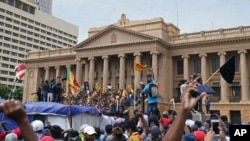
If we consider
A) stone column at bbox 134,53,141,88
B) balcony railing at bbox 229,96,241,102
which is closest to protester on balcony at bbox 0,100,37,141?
stone column at bbox 134,53,141,88

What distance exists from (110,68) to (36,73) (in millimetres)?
15619

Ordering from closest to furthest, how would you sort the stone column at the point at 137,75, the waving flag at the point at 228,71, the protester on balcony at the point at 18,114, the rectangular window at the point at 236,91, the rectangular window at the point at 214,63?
the protester on balcony at the point at 18,114
the waving flag at the point at 228,71
the rectangular window at the point at 236,91
the stone column at the point at 137,75
the rectangular window at the point at 214,63

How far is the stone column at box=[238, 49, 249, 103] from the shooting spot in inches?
1518

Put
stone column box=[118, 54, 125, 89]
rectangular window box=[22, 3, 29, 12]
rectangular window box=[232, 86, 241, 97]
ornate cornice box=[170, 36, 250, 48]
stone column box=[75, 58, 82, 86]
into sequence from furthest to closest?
rectangular window box=[22, 3, 29, 12] → stone column box=[75, 58, 82, 86] → stone column box=[118, 54, 125, 89] → rectangular window box=[232, 86, 241, 97] → ornate cornice box=[170, 36, 250, 48]

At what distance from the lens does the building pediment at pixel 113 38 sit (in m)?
44.0

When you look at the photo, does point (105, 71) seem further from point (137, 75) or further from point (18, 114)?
point (18, 114)

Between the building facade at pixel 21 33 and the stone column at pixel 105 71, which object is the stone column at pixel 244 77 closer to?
the stone column at pixel 105 71

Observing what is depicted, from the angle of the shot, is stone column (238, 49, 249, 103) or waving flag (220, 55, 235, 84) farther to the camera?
stone column (238, 49, 249, 103)

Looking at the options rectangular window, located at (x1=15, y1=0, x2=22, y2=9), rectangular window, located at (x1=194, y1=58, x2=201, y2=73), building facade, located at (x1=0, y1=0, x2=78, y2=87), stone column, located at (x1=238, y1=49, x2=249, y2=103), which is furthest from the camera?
rectangular window, located at (x1=15, y1=0, x2=22, y2=9)

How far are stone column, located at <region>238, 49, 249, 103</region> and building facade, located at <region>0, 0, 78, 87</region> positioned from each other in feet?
216

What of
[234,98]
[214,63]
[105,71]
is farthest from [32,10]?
[234,98]

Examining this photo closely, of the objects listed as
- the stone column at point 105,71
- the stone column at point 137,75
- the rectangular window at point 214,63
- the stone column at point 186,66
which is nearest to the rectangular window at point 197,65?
the stone column at point 186,66

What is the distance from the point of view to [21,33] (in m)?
95.4

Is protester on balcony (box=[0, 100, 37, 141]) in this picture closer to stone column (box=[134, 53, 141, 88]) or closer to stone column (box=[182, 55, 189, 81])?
stone column (box=[134, 53, 141, 88])
